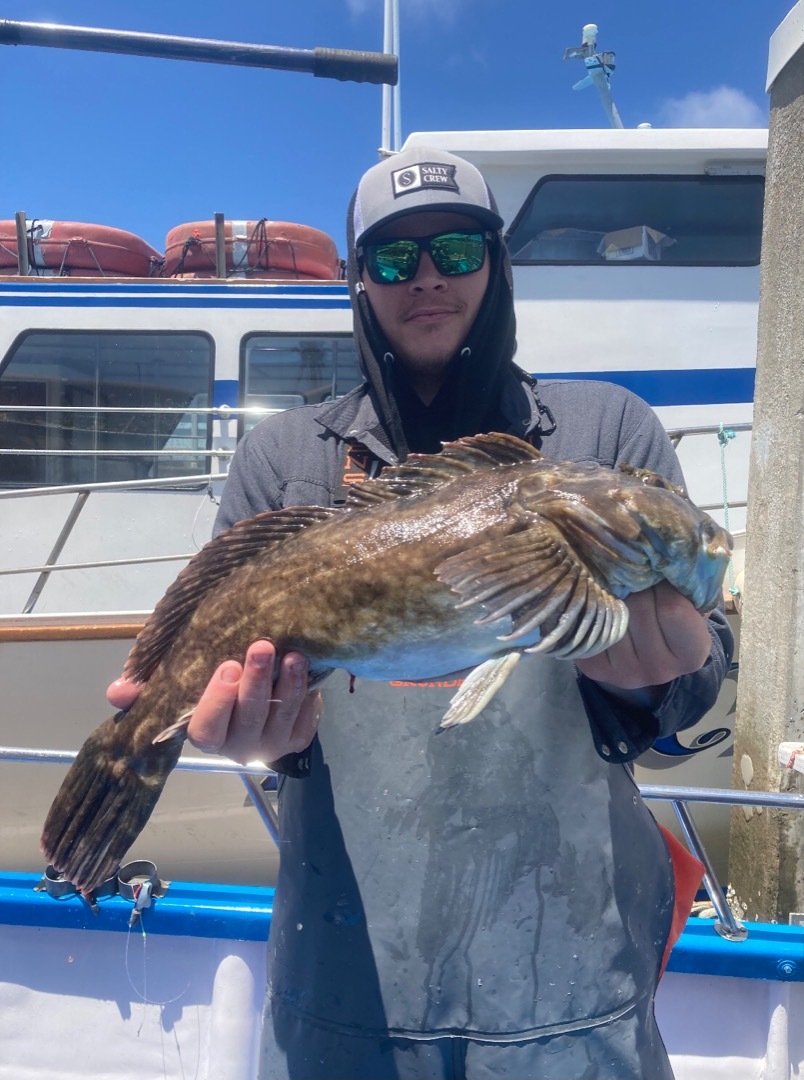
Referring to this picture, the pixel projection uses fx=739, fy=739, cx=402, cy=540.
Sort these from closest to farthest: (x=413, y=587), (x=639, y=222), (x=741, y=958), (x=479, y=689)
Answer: (x=479, y=689) < (x=413, y=587) < (x=741, y=958) < (x=639, y=222)

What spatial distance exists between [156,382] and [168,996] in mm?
5811

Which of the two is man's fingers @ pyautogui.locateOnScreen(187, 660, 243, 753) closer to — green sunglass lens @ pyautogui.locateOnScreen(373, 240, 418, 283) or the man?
the man

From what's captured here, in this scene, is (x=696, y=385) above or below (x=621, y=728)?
above

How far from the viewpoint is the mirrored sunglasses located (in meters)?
2.14

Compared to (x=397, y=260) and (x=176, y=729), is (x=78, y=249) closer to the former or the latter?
(x=397, y=260)

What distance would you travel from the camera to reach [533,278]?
7.08 meters

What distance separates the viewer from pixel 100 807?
196 cm

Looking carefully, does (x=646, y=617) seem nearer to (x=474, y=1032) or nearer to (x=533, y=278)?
(x=474, y=1032)

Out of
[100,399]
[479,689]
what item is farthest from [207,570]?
[100,399]

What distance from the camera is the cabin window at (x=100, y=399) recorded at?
7.49m

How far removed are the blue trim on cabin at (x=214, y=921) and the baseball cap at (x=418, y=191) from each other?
2.75m

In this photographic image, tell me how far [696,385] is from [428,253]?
18.3 feet

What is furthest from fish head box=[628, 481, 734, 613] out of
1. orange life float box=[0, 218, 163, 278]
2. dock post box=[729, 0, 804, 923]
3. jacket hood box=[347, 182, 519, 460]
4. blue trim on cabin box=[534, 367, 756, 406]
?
orange life float box=[0, 218, 163, 278]

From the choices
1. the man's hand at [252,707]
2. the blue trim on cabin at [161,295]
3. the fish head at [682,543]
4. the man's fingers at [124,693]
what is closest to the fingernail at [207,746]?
the man's hand at [252,707]
